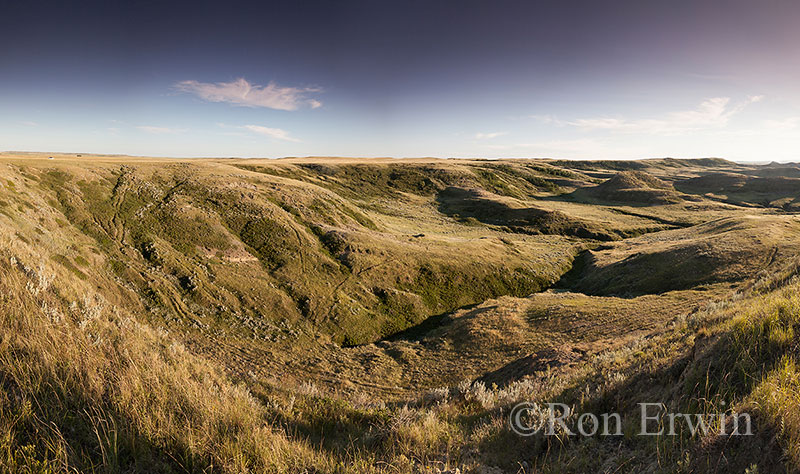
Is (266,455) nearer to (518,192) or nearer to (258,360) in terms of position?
(258,360)

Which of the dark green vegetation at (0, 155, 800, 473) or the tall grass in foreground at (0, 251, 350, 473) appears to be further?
the dark green vegetation at (0, 155, 800, 473)

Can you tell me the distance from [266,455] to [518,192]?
152m

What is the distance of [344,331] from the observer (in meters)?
31.5

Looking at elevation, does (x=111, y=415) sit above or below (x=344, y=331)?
above

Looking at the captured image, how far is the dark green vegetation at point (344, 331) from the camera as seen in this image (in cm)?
428

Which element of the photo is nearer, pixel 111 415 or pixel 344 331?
pixel 111 415

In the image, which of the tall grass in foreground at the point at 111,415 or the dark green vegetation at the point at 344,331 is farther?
the dark green vegetation at the point at 344,331

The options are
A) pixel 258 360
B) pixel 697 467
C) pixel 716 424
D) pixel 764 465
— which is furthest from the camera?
pixel 258 360

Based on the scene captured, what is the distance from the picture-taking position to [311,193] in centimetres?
6272

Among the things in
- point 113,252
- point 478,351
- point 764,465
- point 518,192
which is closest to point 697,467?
point 764,465

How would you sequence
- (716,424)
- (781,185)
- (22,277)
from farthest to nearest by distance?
(781,185), (22,277), (716,424)

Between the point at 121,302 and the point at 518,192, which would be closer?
the point at 121,302

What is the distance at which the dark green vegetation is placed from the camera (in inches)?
169

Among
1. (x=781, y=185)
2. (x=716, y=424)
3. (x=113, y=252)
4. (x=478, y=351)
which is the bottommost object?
(x=478, y=351)
